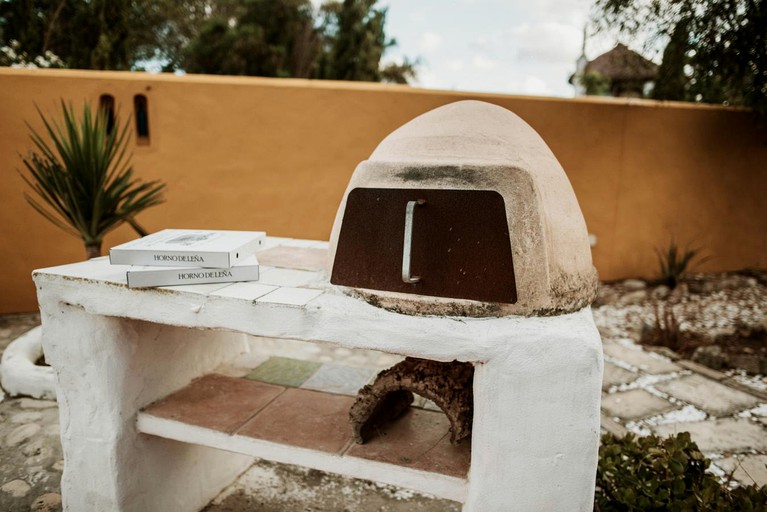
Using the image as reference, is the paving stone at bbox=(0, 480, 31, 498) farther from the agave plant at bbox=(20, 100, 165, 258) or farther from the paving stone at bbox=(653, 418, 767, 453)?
the paving stone at bbox=(653, 418, 767, 453)

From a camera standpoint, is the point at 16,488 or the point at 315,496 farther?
the point at 315,496

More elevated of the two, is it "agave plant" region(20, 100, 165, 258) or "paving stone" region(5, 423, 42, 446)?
"agave plant" region(20, 100, 165, 258)

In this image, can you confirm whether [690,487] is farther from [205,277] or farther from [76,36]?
[76,36]

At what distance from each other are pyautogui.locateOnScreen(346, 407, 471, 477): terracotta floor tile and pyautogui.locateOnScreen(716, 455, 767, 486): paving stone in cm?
170

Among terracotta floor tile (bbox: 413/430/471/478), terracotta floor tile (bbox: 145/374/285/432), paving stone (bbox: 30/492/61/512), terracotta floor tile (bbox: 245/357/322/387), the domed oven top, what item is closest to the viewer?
the domed oven top

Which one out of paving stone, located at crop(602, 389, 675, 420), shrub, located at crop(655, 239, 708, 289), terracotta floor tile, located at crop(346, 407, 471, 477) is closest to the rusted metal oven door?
terracotta floor tile, located at crop(346, 407, 471, 477)

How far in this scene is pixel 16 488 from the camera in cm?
225

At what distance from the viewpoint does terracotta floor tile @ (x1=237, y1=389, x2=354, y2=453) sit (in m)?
1.73

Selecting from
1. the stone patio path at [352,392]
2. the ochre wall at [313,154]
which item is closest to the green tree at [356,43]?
the ochre wall at [313,154]

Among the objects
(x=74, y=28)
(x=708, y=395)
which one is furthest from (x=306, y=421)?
(x=74, y=28)

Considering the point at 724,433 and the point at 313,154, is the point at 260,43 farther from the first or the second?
the point at 724,433

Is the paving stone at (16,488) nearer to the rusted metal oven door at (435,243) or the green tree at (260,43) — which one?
the rusted metal oven door at (435,243)

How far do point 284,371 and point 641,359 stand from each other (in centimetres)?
290

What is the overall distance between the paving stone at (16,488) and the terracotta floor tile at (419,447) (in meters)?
1.61
